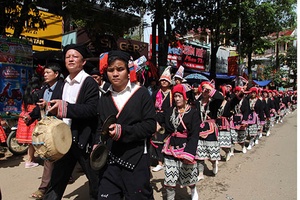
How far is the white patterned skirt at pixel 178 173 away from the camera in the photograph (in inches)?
150

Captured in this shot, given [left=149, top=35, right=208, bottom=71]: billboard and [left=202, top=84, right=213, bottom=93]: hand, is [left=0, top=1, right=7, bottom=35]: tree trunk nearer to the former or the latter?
[left=202, top=84, right=213, bottom=93]: hand

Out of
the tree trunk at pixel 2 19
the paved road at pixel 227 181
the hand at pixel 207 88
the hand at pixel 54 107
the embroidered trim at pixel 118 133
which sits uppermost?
the tree trunk at pixel 2 19

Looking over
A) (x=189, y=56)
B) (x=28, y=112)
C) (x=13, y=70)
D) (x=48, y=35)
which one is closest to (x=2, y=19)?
(x=13, y=70)

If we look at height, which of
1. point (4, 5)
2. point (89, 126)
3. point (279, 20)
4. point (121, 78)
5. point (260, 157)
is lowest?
point (260, 157)

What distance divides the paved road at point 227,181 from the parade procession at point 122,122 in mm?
19

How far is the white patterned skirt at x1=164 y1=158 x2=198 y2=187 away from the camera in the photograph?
3812mm

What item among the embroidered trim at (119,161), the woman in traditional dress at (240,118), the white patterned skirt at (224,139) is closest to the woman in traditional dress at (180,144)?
the embroidered trim at (119,161)

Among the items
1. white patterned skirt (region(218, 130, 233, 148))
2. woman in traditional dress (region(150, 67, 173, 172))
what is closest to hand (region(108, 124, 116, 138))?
woman in traditional dress (region(150, 67, 173, 172))

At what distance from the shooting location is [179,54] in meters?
19.0

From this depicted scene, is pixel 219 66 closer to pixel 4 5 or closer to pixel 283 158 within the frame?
pixel 283 158

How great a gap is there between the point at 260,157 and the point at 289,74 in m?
33.1

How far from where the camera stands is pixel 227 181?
17.5 feet

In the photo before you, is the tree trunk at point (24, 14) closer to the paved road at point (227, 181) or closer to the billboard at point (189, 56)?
the paved road at point (227, 181)

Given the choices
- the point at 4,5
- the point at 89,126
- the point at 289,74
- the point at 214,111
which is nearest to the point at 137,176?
the point at 89,126
